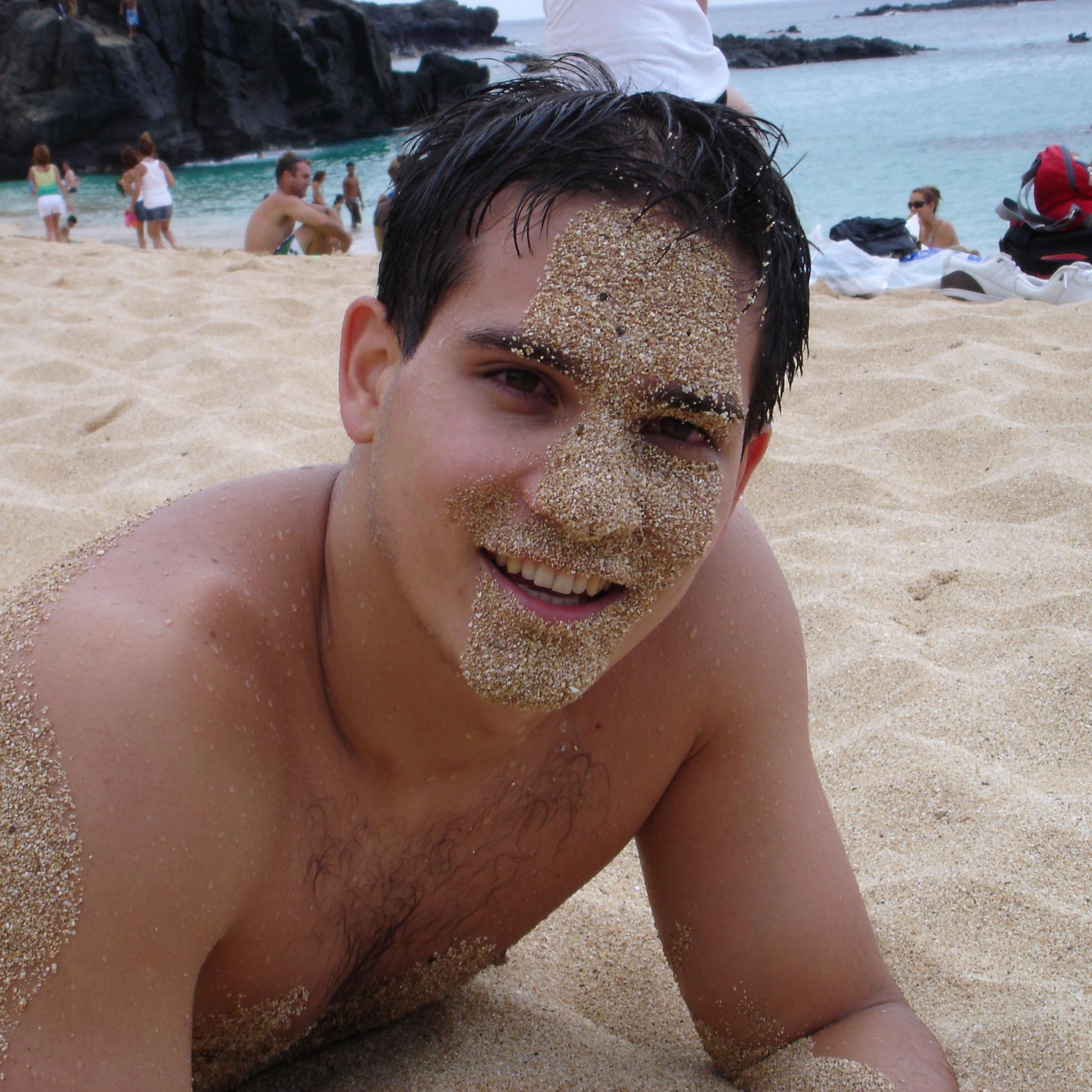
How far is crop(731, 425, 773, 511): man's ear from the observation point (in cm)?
147

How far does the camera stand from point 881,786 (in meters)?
2.29

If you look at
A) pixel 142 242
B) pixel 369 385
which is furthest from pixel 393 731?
pixel 142 242

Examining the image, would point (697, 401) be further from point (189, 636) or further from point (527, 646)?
point (189, 636)

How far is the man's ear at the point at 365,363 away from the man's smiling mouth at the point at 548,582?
305 millimetres

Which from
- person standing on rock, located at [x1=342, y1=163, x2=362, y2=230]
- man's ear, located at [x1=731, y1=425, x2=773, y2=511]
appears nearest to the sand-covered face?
man's ear, located at [x1=731, y1=425, x2=773, y2=511]

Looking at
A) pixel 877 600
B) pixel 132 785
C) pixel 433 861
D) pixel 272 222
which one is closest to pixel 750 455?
pixel 433 861

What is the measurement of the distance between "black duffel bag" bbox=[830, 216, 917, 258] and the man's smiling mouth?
6.99 metres

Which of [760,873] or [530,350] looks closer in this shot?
[530,350]

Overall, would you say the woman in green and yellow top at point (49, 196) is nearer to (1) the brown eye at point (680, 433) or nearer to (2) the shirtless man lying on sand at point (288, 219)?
(2) the shirtless man lying on sand at point (288, 219)

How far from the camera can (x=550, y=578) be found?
1.17 metres

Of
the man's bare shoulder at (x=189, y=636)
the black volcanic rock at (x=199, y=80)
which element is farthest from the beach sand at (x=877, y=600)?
the black volcanic rock at (x=199, y=80)

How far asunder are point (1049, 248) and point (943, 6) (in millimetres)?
110098

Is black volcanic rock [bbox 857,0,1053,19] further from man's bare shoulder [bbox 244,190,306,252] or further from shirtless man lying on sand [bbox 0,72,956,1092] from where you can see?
shirtless man lying on sand [bbox 0,72,956,1092]

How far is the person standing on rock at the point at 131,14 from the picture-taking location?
1227 inches
